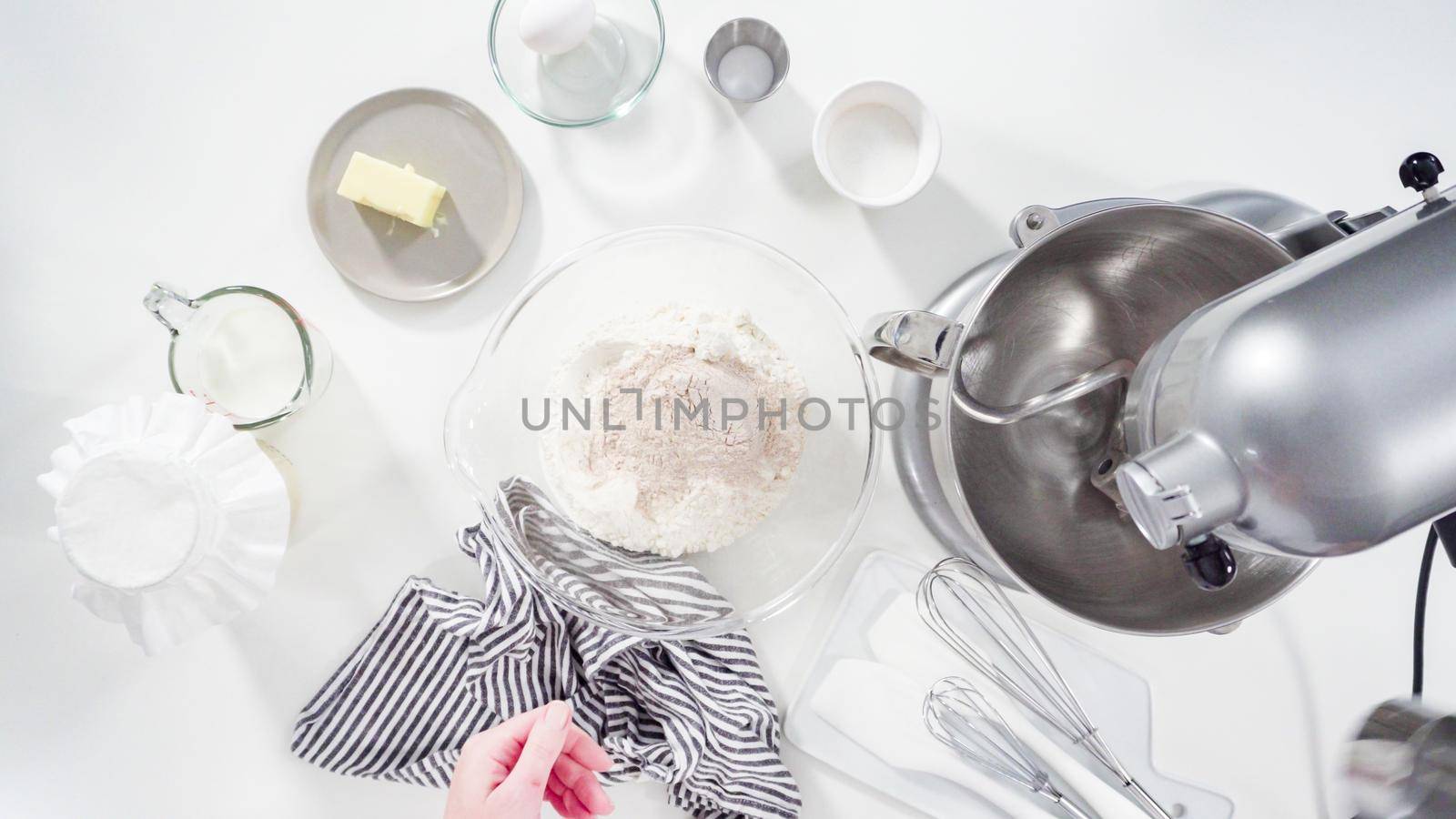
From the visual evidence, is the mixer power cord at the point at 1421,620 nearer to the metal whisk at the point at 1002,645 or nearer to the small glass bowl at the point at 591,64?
the metal whisk at the point at 1002,645

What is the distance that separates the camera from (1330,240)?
1.74 feet

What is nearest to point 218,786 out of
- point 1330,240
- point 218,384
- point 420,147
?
point 218,384

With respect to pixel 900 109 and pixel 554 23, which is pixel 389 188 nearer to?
pixel 554 23

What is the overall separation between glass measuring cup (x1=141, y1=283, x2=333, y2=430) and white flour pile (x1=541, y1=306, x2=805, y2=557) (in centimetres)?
23

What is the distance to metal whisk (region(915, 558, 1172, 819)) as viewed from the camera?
67 cm

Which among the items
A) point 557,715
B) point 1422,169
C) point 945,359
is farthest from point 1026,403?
point 557,715

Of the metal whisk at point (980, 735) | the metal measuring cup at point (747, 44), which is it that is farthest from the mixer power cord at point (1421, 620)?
the metal measuring cup at point (747, 44)

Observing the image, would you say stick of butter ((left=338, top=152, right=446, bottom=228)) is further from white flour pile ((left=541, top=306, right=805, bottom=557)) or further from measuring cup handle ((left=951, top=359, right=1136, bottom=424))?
measuring cup handle ((left=951, top=359, right=1136, bottom=424))

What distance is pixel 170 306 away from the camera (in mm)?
621

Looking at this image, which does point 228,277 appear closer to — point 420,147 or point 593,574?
point 420,147

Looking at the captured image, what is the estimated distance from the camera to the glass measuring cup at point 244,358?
66cm

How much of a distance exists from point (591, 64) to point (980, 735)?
0.68 m

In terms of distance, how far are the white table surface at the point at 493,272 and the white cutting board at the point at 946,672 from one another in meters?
0.02

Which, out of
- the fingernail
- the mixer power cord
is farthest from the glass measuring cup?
the mixer power cord
